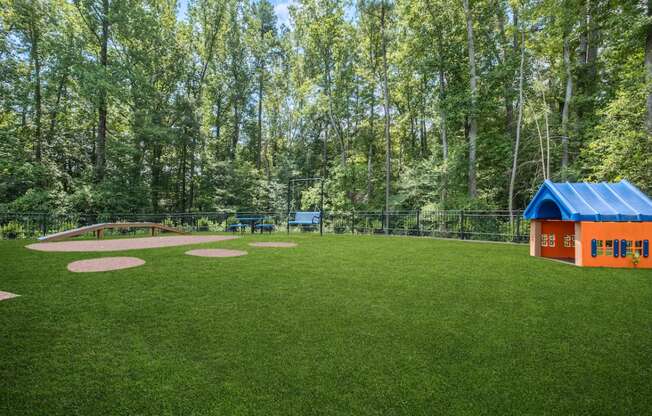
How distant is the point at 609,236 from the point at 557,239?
1604 millimetres

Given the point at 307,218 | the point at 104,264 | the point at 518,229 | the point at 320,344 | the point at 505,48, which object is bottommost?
the point at 320,344

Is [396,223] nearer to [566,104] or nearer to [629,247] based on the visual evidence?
[629,247]

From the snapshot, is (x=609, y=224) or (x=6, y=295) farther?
(x=609, y=224)

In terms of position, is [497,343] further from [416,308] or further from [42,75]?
[42,75]

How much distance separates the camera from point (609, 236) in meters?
6.15

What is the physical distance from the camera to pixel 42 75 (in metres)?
18.4

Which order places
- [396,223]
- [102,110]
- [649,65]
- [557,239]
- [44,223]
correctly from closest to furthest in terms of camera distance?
[557,239] < [649,65] < [44,223] < [396,223] < [102,110]

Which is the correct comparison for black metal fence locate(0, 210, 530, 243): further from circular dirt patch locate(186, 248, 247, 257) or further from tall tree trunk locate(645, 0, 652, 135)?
circular dirt patch locate(186, 248, 247, 257)

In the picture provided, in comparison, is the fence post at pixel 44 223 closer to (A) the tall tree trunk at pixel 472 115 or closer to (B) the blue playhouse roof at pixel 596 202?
(B) the blue playhouse roof at pixel 596 202

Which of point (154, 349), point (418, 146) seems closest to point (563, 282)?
point (154, 349)

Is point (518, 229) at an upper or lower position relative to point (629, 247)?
upper

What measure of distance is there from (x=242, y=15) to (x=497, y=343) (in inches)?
1203

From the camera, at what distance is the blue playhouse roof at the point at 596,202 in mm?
6000

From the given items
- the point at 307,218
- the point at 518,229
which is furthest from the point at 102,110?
the point at 518,229
